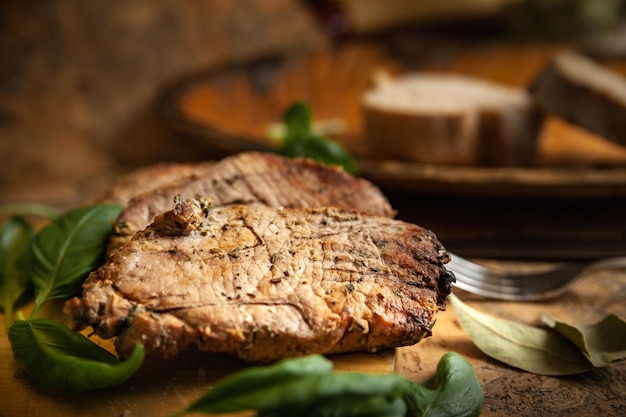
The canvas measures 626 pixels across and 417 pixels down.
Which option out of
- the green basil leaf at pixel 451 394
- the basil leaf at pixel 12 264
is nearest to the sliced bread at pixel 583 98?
the green basil leaf at pixel 451 394

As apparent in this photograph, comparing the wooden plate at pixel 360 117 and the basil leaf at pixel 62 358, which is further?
the wooden plate at pixel 360 117

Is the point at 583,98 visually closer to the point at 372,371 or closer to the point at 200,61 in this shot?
the point at 372,371

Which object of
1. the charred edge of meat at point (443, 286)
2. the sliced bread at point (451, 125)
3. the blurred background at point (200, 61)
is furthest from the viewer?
the sliced bread at point (451, 125)

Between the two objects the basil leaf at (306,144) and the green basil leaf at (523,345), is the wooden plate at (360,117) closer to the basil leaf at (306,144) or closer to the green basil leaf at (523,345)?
the basil leaf at (306,144)

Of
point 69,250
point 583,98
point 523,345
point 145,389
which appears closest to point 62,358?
point 145,389

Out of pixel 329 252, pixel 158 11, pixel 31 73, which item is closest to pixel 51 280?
pixel 329 252

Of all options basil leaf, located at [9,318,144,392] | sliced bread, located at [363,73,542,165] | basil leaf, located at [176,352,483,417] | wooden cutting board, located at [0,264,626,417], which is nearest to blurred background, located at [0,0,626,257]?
sliced bread, located at [363,73,542,165]

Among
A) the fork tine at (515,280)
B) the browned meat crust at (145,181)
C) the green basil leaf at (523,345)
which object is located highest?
the browned meat crust at (145,181)

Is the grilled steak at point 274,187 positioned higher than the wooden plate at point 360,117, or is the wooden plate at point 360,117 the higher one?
the grilled steak at point 274,187
